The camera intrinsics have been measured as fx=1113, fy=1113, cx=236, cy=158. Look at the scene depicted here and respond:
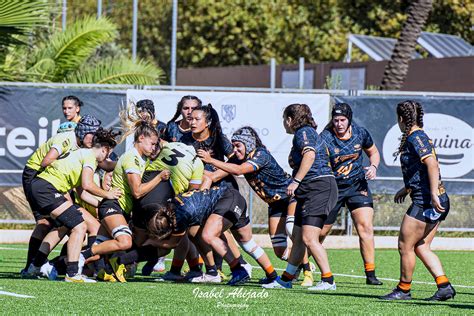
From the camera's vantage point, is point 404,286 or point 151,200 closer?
point 404,286

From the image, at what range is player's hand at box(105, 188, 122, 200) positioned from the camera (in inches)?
441

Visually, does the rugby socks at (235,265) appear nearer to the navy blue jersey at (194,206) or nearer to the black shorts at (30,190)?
the navy blue jersey at (194,206)

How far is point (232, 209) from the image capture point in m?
11.2

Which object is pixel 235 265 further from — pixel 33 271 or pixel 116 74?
pixel 116 74

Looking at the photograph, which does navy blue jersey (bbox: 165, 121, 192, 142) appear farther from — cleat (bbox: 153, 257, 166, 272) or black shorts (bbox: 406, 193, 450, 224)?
black shorts (bbox: 406, 193, 450, 224)

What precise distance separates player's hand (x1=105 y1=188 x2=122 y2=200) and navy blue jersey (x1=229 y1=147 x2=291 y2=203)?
4.27ft

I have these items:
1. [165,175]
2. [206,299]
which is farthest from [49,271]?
[206,299]

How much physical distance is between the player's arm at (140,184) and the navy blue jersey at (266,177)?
970 mm

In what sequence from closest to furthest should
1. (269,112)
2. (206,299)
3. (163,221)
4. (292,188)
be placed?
(206,299) < (292,188) < (163,221) < (269,112)

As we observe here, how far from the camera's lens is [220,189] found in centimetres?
1140

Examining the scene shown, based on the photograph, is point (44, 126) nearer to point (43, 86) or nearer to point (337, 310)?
point (43, 86)

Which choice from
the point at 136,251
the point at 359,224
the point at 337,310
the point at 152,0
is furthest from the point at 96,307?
the point at 152,0

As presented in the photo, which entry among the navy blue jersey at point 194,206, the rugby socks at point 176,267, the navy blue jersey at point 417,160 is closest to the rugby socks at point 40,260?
the rugby socks at point 176,267

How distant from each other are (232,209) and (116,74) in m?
12.5
